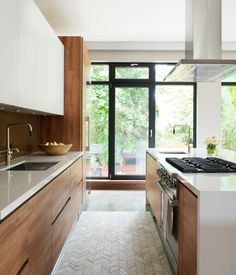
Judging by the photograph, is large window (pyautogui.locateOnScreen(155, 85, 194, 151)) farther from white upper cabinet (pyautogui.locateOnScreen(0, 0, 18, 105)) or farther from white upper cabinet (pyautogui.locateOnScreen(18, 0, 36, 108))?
white upper cabinet (pyautogui.locateOnScreen(0, 0, 18, 105))

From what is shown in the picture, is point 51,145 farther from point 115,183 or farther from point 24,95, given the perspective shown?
point 115,183

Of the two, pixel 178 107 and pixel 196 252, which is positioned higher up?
pixel 178 107

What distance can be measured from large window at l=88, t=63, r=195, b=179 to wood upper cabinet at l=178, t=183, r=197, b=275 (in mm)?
4042

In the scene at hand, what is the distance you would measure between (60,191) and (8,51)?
1.16m

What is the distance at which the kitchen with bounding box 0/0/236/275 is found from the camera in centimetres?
156

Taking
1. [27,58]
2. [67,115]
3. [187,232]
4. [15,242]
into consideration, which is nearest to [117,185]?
[67,115]

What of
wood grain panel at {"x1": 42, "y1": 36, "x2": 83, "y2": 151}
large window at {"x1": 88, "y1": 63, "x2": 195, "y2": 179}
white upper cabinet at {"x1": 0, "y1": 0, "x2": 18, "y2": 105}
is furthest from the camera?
large window at {"x1": 88, "y1": 63, "x2": 195, "y2": 179}

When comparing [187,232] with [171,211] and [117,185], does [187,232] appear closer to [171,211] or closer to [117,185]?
[171,211]

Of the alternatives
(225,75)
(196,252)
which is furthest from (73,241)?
(225,75)

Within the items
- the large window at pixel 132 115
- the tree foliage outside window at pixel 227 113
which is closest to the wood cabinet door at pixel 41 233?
the large window at pixel 132 115

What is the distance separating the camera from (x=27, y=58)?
2420 mm

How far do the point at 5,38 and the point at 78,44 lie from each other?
2.32 meters

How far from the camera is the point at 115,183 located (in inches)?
231

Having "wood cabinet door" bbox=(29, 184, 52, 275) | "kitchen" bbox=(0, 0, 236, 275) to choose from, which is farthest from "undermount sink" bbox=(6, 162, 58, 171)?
"wood cabinet door" bbox=(29, 184, 52, 275)
